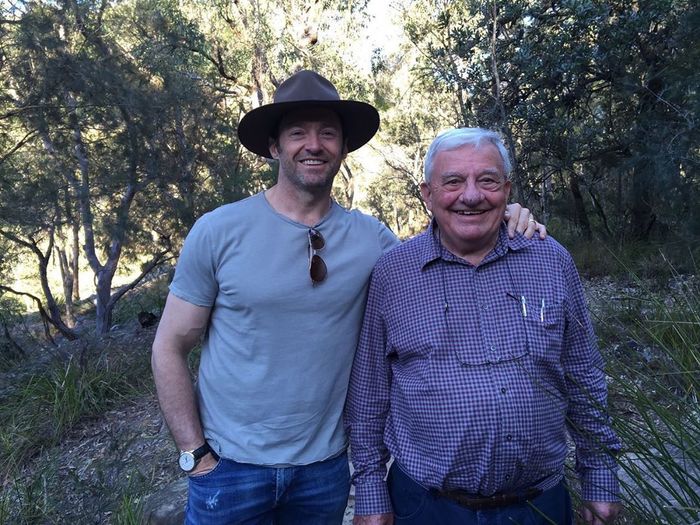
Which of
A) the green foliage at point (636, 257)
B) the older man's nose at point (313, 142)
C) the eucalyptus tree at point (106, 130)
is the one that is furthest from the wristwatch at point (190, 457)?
the eucalyptus tree at point (106, 130)

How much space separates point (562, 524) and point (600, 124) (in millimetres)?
8510

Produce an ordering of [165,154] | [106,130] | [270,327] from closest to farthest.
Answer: [270,327] → [106,130] → [165,154]

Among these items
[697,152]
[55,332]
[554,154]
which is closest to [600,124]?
[554,154]

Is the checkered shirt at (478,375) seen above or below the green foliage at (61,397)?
above

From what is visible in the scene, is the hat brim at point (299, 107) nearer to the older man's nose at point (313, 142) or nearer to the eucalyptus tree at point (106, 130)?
the older man's nose at point (313, 142)

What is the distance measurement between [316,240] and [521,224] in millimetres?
686

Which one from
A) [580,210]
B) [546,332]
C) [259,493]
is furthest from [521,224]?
[580,210]

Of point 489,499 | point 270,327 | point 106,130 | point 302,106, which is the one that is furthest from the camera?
point 106,130

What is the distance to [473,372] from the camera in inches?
70.7

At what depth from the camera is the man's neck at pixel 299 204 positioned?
6.88 feet

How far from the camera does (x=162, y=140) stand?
30.2 feet

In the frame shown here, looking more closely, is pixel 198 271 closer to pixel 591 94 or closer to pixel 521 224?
pixel 521 224

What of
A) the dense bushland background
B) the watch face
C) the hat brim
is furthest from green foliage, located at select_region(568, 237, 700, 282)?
the watch face

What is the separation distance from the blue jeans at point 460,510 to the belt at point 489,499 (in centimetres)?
1
